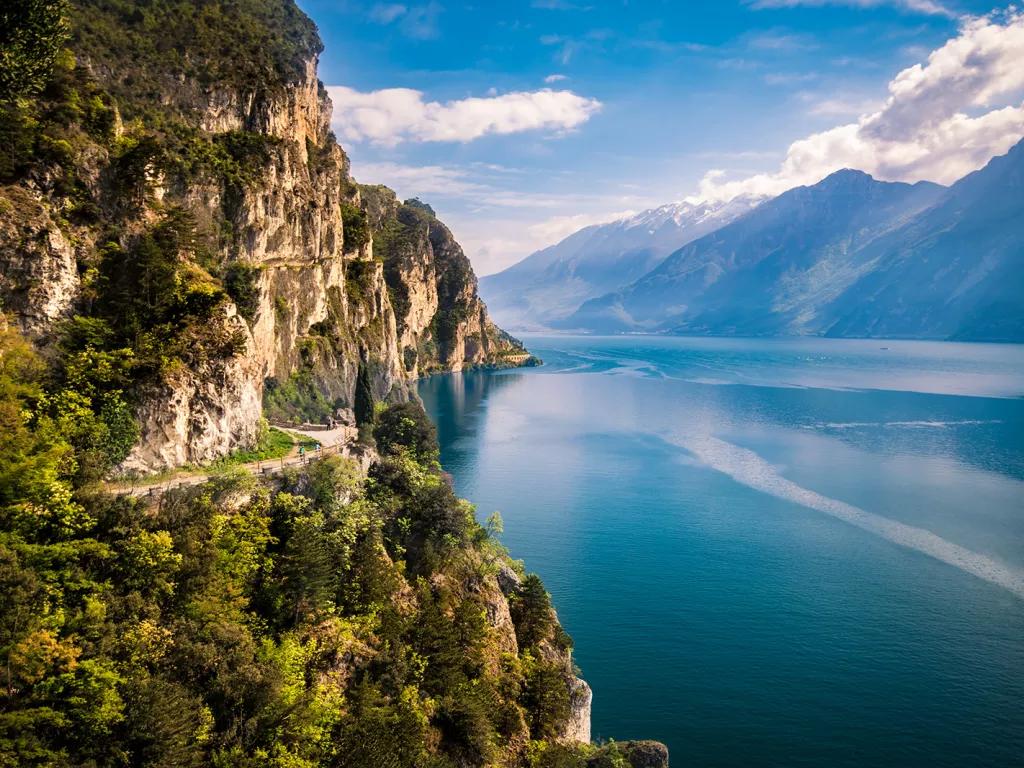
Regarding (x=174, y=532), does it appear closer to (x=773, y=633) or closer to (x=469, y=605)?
(x=469, y=605)

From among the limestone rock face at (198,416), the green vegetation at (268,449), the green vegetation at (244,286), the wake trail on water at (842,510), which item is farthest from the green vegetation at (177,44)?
the wake trail on water at (842,510)

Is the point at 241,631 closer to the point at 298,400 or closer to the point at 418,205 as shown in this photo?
the point at 298,400

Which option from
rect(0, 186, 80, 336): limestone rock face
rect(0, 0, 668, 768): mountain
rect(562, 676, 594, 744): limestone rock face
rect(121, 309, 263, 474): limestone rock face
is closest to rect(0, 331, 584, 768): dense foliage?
rect(0, 0, 668, 768): mountain

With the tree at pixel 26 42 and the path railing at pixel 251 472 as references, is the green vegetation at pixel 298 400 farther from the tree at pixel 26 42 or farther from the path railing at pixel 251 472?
the tree at pixel 26 42

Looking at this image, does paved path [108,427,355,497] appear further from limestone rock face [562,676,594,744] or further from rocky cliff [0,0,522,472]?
limestone rock face [562,676,594,744]

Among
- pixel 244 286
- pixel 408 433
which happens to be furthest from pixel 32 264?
pixel 408 433

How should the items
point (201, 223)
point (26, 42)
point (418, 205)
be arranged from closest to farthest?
1. point (26, 42)
2. point (201, 223)
3. point (418, 205)
